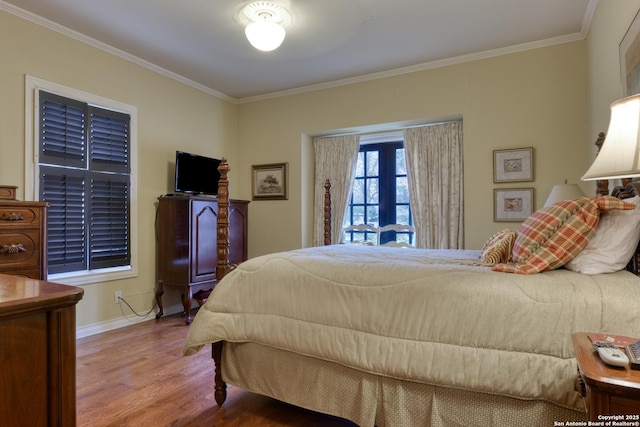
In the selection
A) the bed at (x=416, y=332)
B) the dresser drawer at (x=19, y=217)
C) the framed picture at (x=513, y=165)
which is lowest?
the bed at (x=416, y=332)

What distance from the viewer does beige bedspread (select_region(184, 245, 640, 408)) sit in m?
1.26

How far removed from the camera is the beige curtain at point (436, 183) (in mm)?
3863

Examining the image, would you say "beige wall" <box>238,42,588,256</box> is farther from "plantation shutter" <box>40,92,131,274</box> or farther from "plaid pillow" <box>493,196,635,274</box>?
"plaid pillow" <box>493,196,635,274</box>

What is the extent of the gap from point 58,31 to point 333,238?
11.1 ft

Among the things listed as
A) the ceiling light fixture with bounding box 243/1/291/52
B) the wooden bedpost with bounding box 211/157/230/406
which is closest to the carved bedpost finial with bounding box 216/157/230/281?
the wooden bedpost with bounding box 211/157/230/406

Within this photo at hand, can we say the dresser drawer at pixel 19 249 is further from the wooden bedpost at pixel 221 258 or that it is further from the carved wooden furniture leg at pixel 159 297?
the carved wooden furniture leg at pixel 159 297

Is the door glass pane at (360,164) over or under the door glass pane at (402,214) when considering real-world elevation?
over

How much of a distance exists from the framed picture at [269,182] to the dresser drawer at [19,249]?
2.75 metres

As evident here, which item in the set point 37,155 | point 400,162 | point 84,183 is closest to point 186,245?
point 84,183

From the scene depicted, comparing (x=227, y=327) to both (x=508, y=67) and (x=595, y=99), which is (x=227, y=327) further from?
(x=508, y=67)

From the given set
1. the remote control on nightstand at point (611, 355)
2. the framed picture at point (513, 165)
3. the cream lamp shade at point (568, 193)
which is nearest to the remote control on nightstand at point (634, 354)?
the remote control on nightstand at point (611, 355)

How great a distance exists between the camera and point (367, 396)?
1605mm

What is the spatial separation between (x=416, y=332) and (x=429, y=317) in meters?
0.08

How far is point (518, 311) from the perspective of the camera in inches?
52.1
